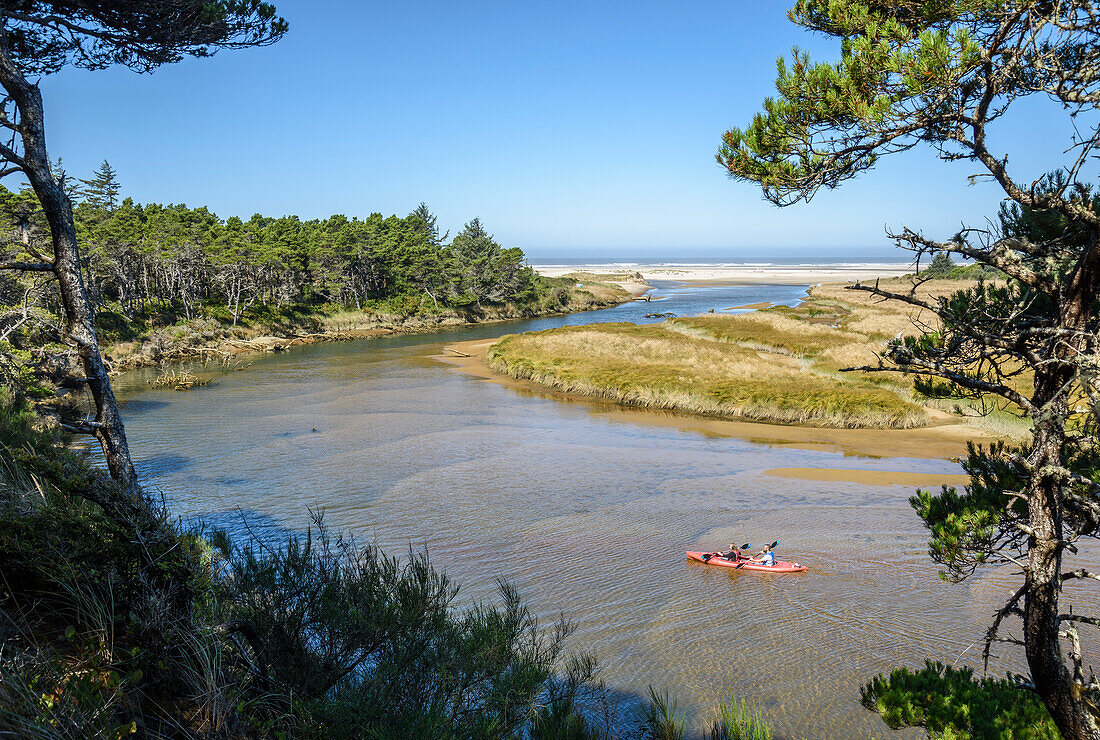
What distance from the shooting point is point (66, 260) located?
21.7 ft

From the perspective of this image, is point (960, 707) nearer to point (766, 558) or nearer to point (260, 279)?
point (766, 558)

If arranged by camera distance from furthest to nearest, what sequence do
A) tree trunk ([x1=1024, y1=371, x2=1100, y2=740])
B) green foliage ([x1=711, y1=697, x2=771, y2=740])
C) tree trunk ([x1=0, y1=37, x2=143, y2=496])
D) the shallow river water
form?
the shallow river water, green foliage ([x1=711, y1=697, x2=771, y2=740]), tree trunk ([x1=0, y1=37, x2=143, y2=496]), tree trunk ([x1=1024, y1=371, x2=1100, y2=740])

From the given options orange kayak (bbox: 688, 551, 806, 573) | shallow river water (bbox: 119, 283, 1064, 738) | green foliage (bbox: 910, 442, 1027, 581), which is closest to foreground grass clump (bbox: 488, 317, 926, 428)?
shallow river water (bbox: 119, 283, 1064, 738)

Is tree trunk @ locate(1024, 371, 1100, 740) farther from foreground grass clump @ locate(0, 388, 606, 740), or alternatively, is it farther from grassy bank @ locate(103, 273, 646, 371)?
grassy bank @ locate(103, 273, 646, 371)

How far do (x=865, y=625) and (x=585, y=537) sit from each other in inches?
231

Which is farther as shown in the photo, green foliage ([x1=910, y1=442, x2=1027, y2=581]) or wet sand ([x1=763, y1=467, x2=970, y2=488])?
wet sand ([x1=763, y1=467, x2=970, y2=488])

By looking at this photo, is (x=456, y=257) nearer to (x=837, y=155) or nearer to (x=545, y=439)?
(x=545, y=439)

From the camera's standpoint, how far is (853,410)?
25.5 m

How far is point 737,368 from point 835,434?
955cm

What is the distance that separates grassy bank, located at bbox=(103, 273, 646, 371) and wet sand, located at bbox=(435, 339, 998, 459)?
1102 inches

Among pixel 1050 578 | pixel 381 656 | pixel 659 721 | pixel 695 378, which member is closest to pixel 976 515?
pixel 1050 578

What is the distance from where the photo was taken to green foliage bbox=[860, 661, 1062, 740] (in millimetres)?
5438

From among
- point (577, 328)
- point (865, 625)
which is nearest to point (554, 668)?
point (865, 625)

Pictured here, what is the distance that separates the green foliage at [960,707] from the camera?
5438 mm
